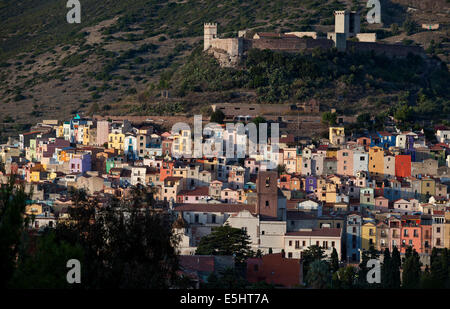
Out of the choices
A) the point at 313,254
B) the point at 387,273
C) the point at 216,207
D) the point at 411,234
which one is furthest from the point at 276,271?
the point at 216,207

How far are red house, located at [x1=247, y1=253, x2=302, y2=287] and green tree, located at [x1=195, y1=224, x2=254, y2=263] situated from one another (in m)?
1.88

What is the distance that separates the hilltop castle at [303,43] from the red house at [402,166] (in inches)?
543

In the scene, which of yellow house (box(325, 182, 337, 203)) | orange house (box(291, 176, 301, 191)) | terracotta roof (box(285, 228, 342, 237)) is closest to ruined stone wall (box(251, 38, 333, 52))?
orange house (box(291, 176, 301, 191))

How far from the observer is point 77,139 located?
51625 millimetres

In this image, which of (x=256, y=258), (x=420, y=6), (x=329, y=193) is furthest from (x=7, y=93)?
(x=256, y=258)

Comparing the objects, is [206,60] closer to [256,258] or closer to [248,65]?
[248,65]

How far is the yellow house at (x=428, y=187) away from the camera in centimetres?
4253

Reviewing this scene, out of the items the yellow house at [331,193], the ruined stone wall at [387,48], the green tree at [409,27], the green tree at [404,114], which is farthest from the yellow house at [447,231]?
the green tree at [409,27]

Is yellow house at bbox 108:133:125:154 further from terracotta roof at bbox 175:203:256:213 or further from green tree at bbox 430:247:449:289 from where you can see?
green tree at bbox 430:247:449:289

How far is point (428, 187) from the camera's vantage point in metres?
42.7

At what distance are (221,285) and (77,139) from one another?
1030 inches

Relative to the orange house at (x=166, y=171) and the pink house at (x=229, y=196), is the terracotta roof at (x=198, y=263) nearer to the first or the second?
the pink house at (x=229, y=196)

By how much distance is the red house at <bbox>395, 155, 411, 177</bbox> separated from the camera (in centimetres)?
4506

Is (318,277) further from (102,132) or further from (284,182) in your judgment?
(102,132)
